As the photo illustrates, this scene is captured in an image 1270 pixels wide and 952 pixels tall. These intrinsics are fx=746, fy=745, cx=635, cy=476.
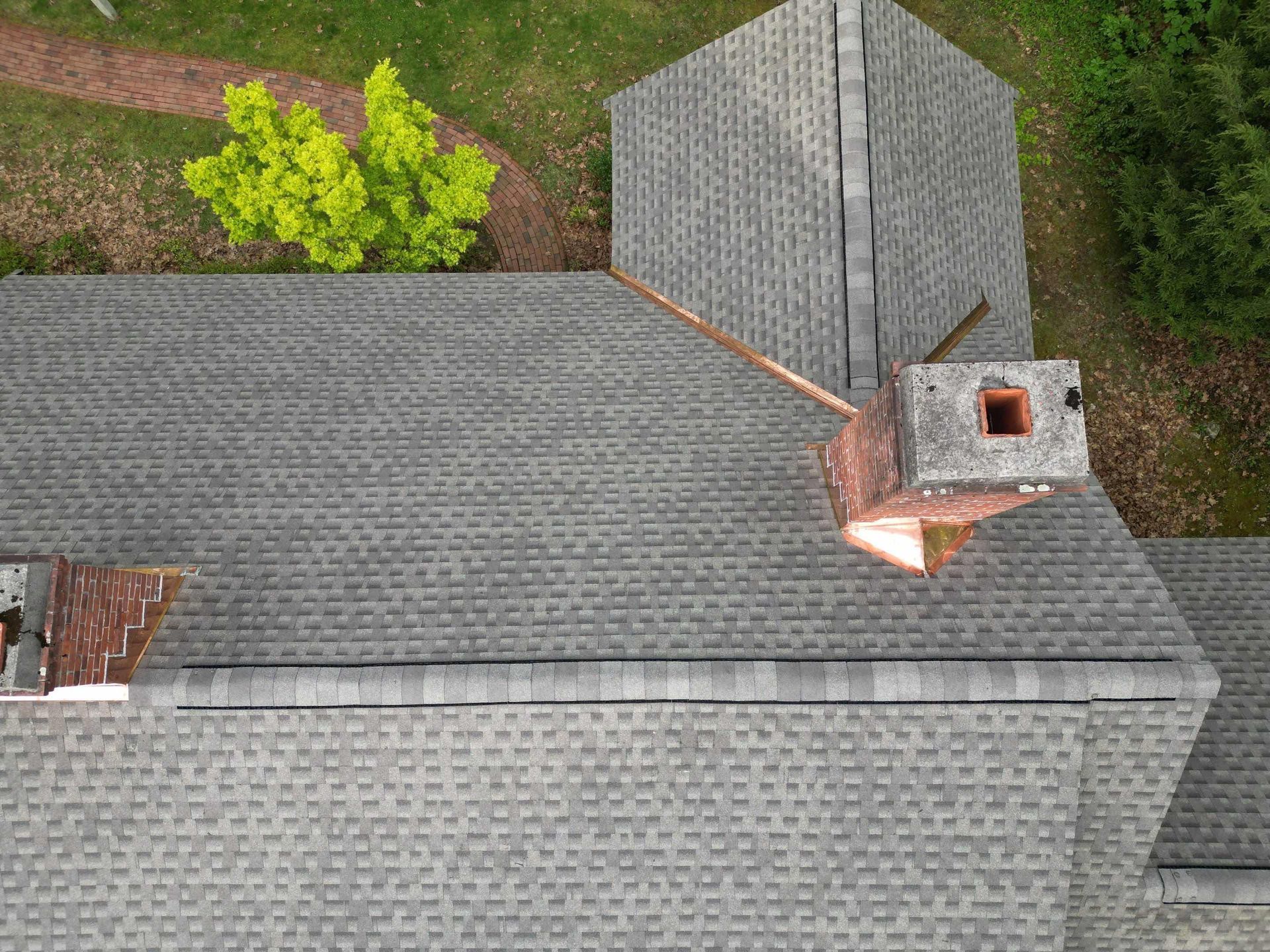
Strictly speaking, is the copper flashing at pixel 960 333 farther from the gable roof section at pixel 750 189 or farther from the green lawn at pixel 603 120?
the green lawn at pixel 603 120

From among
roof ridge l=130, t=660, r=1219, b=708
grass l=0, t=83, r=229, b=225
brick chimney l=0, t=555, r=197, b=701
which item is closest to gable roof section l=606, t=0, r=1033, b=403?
roof ridge l=130, t=660, r=1219, b=708

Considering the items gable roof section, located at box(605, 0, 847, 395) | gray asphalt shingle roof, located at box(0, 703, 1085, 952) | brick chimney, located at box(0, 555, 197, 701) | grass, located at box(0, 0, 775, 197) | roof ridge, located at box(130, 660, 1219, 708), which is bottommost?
gray asphalt shingle roof, located at box(0, 703, 1085, 952)

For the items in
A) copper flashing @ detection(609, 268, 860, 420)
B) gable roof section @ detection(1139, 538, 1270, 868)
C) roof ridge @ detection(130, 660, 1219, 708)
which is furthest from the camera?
copper flashing @ detection(609, 268, 860, 420)

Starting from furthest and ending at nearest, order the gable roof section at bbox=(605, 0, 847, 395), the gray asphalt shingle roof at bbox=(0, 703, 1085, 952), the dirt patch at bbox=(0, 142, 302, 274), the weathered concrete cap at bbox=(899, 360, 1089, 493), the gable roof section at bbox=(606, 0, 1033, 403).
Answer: the dirt patch at bbox=(0, 142, 302, 274) → the gable roof section at bbox=(605, 0, 847, 395) → the gable roof section at bbox=(606, 0, 1033, 403) → the gray asphalt shingle roof at bbox=(0, 703, 1085, 952) → the weathered concrete cap at bbox=(899, 360, 1089, 493)

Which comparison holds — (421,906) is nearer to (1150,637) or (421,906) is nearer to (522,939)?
(522,939)

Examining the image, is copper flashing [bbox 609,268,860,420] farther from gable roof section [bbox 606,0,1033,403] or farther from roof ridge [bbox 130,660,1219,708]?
roof ridge [bbox 130,660,1219,708]

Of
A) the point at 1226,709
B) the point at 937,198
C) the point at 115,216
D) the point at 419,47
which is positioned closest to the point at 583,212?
the point at 419,47

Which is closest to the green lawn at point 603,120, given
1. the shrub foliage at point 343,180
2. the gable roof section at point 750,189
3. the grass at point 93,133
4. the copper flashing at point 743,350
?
the grass at point 93,133

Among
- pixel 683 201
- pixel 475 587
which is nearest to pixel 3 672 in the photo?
pixel 475 587
